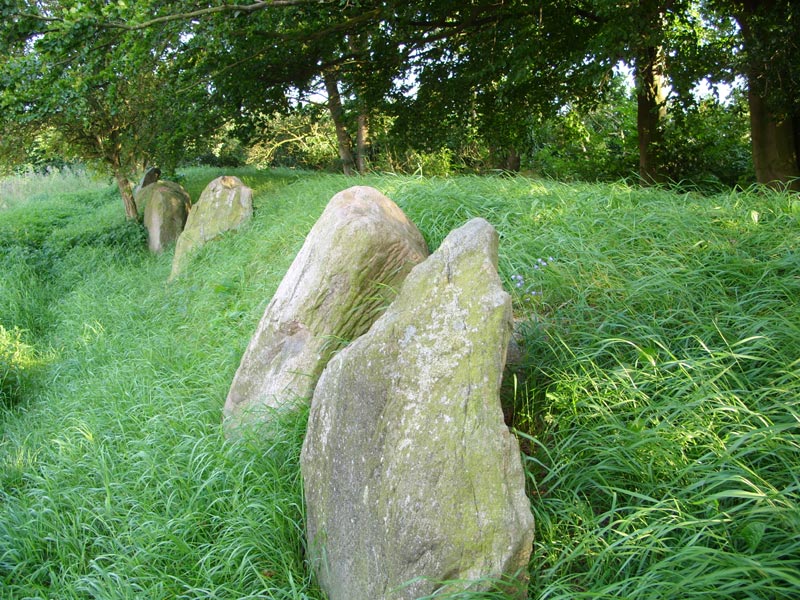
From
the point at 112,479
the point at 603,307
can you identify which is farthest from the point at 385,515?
the point at 112,479

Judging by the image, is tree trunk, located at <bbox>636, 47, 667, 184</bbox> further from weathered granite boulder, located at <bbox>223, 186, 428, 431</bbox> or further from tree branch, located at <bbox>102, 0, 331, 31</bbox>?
weathered granite boulder, located at <bbox>223, 186, 428, 431</bbox>

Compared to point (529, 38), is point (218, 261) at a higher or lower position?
lower

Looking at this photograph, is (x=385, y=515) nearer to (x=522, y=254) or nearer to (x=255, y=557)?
(x=255, y=557)

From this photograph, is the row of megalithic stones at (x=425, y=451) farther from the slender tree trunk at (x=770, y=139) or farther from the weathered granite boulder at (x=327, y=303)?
the slender tree trunk at (x=770, y=139)

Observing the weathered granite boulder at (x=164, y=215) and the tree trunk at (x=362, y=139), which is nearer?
the weathered granite boulder at (x=164, y=215)

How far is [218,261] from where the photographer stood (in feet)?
25.0

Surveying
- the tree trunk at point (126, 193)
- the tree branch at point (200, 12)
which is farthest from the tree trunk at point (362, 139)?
the tree trunk at point (126, 193)

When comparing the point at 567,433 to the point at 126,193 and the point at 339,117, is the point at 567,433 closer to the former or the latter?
the point at 339,117

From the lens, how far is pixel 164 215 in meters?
10.3

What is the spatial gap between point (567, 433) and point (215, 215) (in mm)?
7215

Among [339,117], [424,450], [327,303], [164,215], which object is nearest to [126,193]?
[164,215]

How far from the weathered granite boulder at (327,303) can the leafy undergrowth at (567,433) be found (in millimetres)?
359

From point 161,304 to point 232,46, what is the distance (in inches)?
168

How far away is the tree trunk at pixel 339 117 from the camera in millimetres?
10914
